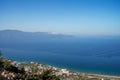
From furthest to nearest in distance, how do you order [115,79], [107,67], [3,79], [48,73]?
[107,67] < [115,79] < [48,73] < [3,79]

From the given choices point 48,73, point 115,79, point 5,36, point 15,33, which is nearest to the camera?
point 48,73

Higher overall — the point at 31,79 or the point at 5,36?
the point at 5,36

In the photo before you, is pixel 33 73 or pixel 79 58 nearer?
pixel 33 73

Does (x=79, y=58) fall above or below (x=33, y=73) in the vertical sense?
above

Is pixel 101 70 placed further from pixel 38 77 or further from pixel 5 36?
pixel 5 36

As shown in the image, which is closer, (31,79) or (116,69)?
(31,79)

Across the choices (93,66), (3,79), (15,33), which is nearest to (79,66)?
(93,66)

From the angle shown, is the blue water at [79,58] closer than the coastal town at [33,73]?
No

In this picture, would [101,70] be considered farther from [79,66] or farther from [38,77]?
[38,77]

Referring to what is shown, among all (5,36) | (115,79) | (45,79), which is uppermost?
(5,36)

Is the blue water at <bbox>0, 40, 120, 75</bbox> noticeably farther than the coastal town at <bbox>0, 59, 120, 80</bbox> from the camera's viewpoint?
Yes
